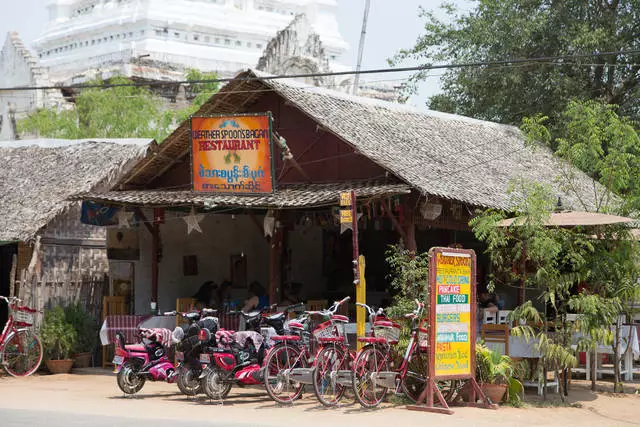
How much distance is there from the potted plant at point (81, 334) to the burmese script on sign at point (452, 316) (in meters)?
7.30

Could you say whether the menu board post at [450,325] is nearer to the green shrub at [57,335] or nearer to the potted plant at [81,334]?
the green shrub at [57,335]

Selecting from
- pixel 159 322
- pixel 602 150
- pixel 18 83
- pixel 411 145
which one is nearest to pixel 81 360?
pixel 159 322

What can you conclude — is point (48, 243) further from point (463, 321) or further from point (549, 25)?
point (549, 25)

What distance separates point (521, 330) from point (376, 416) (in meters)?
2.57

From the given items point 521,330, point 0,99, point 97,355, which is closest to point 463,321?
point 521,330

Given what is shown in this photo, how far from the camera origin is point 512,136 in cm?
2119

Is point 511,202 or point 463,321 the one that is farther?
point 511,202

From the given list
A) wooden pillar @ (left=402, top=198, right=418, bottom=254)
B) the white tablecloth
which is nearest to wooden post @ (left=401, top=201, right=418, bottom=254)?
wooden pillar @ (left=402, top=198, right=418, bottom=254)

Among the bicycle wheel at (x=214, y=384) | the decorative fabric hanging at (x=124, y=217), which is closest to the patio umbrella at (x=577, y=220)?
the bicycle wheel at (x=214, y=384)

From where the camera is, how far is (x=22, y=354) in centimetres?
1633

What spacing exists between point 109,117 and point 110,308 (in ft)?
55.7

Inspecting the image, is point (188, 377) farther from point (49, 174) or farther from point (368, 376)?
point (49, 174)

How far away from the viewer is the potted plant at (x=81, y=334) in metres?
17.3

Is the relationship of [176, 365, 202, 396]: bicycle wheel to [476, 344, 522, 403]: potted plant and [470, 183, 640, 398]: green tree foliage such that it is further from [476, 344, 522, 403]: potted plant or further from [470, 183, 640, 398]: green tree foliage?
[470, 183, 640, 398]: green tree foliage
